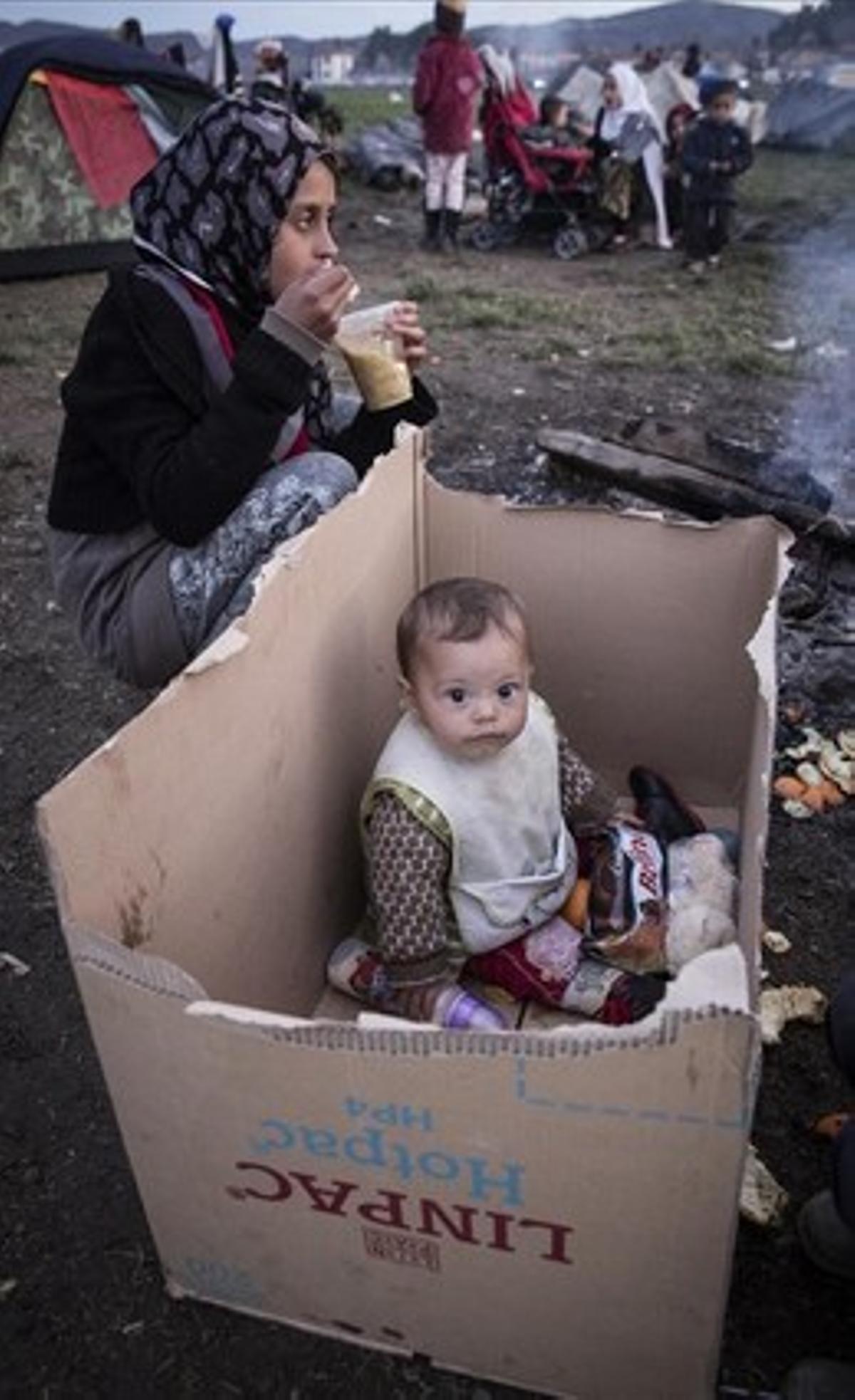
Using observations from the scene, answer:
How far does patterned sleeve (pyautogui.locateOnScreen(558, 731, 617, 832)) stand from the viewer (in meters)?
2.23

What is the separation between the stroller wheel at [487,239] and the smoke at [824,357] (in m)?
2.45

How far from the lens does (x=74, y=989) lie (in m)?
2.12

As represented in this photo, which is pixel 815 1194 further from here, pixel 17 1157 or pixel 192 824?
pixel 17 1157

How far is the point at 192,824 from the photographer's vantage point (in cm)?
148

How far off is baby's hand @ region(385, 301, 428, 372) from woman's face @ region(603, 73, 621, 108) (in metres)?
8.28

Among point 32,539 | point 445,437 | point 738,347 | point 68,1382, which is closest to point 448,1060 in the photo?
point 68,1382

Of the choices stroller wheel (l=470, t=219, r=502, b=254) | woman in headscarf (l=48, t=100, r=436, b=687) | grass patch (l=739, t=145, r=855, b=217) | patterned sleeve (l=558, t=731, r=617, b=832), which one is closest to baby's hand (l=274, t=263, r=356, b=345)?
woman in headscarf (l=48, t=100, r=436, b=687)

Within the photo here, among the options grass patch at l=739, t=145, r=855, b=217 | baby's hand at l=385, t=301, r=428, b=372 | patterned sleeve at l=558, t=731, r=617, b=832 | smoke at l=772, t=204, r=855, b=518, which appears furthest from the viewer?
grass patch at l=739, t=145, r=855, b=217

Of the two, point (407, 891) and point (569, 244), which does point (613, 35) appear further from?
point (407, 891)

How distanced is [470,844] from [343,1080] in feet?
2.70

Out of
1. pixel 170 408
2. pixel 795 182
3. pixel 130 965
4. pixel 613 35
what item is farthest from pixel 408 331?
pixel 613 35

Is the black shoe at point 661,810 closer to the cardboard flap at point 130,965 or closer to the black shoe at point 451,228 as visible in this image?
the cardboard flap at point 130,965

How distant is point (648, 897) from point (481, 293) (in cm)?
638

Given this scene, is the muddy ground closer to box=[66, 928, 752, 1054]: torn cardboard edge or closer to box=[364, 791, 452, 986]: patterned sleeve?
box=[364, 791, 452, 986]: patterned sleeve
